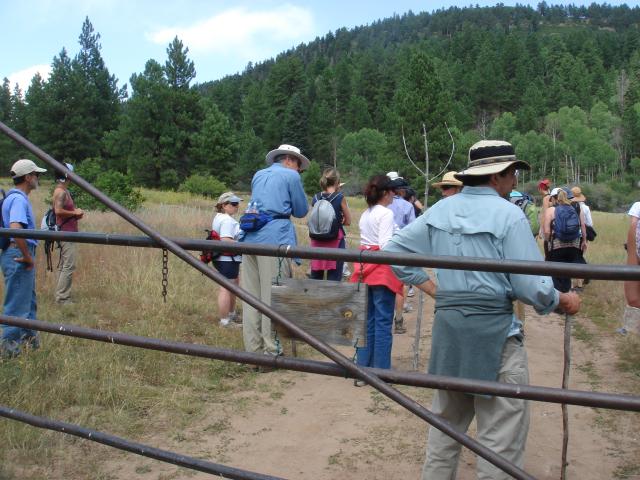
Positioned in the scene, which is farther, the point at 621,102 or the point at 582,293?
the point at 621,102

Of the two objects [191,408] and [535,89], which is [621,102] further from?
[191,408]

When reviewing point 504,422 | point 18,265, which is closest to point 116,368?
point 18,265

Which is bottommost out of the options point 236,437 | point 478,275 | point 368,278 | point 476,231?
point 236,437

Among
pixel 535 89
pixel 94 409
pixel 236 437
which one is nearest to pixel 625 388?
pixel 236 437

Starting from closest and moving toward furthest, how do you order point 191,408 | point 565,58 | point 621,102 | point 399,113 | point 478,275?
point 478,275 → point 191,408 → point 399,113 → point 621,102 → point 565,58

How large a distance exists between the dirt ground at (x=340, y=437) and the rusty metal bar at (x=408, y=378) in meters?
1.52

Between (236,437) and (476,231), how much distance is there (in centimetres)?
255

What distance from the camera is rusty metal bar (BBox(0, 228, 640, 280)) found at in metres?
2.04

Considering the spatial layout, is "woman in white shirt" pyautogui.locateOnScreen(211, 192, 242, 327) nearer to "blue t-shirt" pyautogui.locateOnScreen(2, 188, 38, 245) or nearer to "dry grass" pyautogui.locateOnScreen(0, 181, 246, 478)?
"dry grass" pyautogui.locateOnScreen(0, 181, 246, 478)

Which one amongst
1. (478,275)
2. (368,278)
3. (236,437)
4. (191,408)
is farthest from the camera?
(368,278)

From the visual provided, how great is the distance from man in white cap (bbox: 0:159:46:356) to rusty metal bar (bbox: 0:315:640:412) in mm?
2930

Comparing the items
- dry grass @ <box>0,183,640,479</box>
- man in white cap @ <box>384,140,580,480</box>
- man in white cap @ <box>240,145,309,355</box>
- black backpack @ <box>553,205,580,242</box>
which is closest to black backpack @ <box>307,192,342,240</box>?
A: man in white cap @ <box>240,145,309,355</box>

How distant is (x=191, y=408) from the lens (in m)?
5.01

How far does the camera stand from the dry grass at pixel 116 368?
13.8 ft
